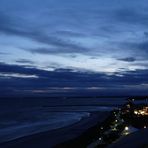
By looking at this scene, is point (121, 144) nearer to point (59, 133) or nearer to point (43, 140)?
point (43, 140)

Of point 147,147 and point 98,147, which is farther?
point 98,147

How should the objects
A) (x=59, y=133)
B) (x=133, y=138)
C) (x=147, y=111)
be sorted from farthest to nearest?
(x=147, y=111) < (x=59, y=133) < (x=133, y=138)

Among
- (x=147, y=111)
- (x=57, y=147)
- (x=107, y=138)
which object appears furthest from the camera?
(x=147, y=111)

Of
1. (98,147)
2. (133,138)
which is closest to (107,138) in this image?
(98,147)

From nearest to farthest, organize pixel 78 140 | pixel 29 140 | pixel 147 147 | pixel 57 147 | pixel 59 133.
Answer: pixel 147 147
pixel 57 147
pixel 78 140
pixel 29 140
pixel 59 133

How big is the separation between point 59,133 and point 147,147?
42.3 m

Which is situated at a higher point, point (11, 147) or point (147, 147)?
point (147, 147)

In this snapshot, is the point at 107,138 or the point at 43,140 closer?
the point at 107,138

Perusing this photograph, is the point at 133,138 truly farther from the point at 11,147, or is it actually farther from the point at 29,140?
the point at 29,140

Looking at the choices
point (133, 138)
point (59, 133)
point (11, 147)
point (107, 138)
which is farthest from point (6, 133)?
point (133, 138)

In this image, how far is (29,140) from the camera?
184 feet

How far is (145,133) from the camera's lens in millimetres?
37906

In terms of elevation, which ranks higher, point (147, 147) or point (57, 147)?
point (147, 147)

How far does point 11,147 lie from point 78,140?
9.24 meters
